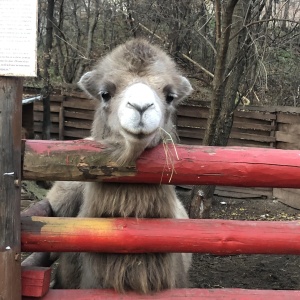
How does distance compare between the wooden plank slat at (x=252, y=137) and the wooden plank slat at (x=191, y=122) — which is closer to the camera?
the wooden plank slat at (x=252, y=137)

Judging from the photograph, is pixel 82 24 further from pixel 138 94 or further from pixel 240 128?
pixel 138 94

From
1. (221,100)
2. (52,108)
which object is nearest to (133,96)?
(221,100)

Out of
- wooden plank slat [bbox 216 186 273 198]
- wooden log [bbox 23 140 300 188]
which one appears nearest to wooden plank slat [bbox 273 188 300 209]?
wooden plank slat [bbox 216 186 273 198]

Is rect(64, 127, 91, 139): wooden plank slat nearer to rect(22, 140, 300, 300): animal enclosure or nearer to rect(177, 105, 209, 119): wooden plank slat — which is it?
rect(177, 105, 209, 119): wooden plank slat

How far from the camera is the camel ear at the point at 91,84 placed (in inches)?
129

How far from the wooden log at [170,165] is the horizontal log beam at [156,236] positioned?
256 millimetres

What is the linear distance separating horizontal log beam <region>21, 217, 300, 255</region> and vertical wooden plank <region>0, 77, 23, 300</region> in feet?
0.58

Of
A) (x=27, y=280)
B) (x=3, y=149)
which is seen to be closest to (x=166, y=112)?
(x=3, y=149)

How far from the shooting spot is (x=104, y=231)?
2.74 m

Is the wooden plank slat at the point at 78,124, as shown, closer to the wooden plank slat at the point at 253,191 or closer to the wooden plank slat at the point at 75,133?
the wooden plank slat at the point at 75,133

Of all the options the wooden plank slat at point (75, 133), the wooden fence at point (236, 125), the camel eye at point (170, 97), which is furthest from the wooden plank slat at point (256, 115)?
the camel eye at point (170, 97)

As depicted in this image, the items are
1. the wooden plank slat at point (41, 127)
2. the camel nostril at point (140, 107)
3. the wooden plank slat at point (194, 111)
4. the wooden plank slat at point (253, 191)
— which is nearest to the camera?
the camel nostril at point (140, 107)

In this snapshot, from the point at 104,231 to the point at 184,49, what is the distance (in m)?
9.17

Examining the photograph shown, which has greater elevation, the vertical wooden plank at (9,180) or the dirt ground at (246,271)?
the vertical wooden plank at (9,180)
